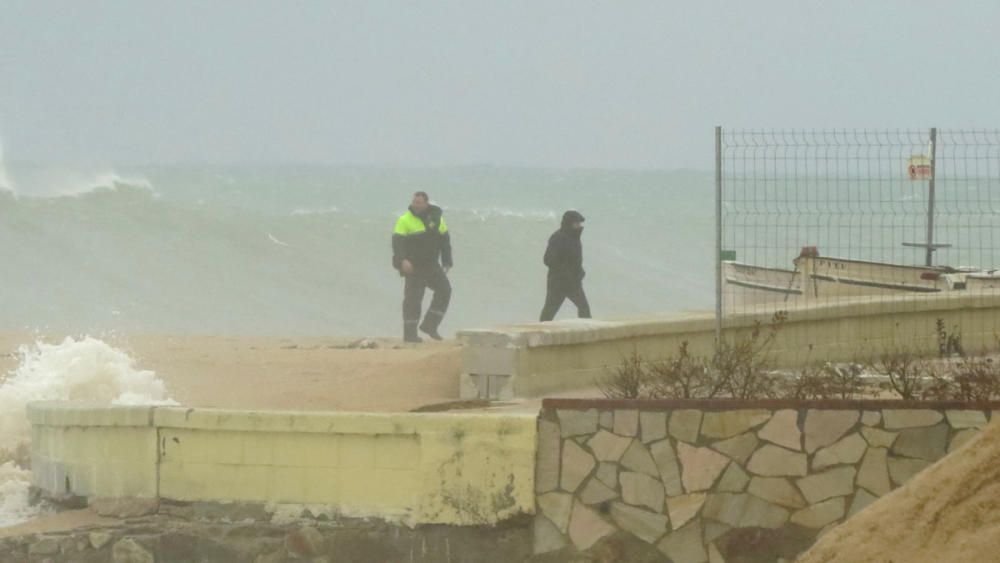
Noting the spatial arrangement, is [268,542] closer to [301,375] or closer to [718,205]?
[718,205]

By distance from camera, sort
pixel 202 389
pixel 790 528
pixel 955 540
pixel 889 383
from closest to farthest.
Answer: pixel 955 540 → pixel 790 528 → pixel 889 383 → pixel 202 389

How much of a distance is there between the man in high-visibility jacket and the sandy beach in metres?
0.71

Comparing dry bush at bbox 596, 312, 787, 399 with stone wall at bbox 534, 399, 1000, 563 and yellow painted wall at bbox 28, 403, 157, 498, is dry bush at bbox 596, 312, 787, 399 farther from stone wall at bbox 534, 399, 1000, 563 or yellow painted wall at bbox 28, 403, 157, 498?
yellow painted wall at bbox 28, 403, 157, 498

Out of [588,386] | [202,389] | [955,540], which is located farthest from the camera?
[202,389]

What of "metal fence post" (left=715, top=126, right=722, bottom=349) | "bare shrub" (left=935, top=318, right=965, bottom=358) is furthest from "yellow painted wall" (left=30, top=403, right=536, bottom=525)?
"bare shrub" (left=935, top=318, right=965, bottom=358)

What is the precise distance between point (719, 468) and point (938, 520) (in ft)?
11.7

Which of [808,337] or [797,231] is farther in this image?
[808,337]

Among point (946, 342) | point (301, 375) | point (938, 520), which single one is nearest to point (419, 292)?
point (301, 375)

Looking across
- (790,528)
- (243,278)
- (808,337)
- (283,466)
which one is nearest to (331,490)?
(283,466)

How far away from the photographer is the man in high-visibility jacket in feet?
76.6

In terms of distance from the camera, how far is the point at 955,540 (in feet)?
21.3

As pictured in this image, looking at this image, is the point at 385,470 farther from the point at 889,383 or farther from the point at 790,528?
the point at 889,383

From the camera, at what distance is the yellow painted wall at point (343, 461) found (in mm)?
10438

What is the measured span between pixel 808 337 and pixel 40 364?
6.16 metres
